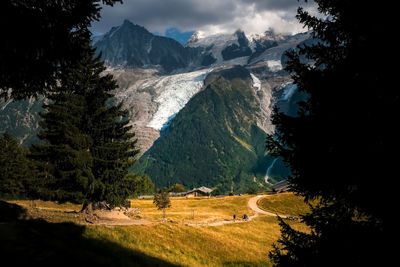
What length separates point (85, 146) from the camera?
2391cm

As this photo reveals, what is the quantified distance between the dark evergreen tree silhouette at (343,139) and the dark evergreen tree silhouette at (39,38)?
718 centimetres

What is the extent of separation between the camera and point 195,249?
2166 centimetres

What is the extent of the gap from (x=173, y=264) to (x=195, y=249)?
595 centimetres

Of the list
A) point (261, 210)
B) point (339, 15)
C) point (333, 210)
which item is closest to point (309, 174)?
A: point (333, 210)

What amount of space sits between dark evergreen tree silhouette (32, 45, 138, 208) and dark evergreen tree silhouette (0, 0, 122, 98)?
1465 cm

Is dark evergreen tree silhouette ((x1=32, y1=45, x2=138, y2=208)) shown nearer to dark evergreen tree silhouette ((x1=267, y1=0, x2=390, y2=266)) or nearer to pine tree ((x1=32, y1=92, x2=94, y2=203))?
pine tree ((x1=32, y1=92, x2=94, y2=203))

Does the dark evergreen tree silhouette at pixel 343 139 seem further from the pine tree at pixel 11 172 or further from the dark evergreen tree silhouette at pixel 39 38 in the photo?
the pine tree at pixel 11 172

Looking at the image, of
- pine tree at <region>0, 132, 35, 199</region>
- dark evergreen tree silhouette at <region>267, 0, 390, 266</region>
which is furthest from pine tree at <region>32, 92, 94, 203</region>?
pine tree at <region>0, 132, 35, 199</region>

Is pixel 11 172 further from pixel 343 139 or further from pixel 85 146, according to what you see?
pixel 343 139

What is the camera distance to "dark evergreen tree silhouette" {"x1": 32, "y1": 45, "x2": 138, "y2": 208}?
2317 cm

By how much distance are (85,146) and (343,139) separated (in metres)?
22.3

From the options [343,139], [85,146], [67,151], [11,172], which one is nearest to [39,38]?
[343,139]

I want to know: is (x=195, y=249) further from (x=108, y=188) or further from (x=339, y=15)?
(x=339, y=15)

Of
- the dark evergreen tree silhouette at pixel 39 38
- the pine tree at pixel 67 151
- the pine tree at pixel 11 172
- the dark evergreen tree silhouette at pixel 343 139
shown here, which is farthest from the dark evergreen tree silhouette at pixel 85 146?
the pine tree at pixel 11 172
